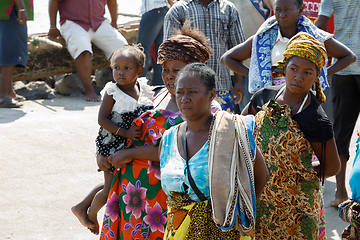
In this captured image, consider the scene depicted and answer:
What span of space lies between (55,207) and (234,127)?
270 cm

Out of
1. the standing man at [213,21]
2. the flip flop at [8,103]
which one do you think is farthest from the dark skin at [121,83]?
the flip flop at [8,103]

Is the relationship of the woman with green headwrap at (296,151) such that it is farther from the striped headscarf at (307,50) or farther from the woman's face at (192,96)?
the woman's face at (192,96)

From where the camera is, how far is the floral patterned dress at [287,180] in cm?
252

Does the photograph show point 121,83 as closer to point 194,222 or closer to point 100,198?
point 100,198

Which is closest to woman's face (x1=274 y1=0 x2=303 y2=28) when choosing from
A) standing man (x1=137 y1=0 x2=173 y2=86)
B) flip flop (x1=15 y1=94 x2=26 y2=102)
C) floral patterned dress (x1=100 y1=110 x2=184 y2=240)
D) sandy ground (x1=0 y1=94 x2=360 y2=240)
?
floral patterned dress (x1=100 y1=110 x2=184 y2=240)

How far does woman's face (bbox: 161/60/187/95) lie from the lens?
2646 millimetres

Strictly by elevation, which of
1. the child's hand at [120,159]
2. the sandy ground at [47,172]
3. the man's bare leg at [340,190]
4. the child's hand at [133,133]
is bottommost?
the sandy ground at [47,172]

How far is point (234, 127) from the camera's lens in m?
1.99

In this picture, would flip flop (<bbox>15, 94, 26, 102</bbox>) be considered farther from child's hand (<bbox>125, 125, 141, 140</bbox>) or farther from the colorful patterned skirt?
the colorful patterned skirt

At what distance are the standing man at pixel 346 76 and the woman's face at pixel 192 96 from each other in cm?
271

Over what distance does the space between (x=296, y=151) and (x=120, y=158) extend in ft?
3.59

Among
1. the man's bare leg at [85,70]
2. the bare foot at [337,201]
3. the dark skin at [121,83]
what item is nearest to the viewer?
the dark skin at [121,83]

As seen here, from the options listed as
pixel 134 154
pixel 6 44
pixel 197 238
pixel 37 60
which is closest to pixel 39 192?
pixel 134 154

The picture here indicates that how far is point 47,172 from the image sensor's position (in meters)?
4.82
